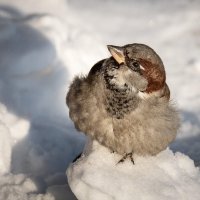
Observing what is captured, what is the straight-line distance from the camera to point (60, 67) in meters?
4.18

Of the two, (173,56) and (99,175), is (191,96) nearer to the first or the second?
(173,56)

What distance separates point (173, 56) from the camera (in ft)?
15.1

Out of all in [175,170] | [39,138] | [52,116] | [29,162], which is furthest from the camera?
[52,116]

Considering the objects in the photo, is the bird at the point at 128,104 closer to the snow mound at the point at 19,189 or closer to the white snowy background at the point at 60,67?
the white snowy background at the point at 60,67

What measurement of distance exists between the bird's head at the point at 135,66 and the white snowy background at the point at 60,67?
0.49 meters

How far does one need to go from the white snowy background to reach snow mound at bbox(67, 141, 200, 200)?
0.08ft

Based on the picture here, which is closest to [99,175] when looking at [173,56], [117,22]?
[173,56]

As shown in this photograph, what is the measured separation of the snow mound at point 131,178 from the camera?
2756 millimetres

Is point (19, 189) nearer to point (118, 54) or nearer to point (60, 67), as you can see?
point (118, 54)

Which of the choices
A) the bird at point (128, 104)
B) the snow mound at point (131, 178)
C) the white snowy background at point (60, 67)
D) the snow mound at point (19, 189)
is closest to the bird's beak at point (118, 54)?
the bird at point (128, 104)

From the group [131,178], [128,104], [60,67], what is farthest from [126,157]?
[60,67]

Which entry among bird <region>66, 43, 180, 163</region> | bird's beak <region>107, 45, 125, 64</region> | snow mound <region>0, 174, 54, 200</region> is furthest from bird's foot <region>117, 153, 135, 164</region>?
bird's beak <region>107, 45, 125, 64</region>

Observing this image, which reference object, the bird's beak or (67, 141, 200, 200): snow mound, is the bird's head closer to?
the bird's beak

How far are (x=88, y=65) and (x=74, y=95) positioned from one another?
127 centimetres
